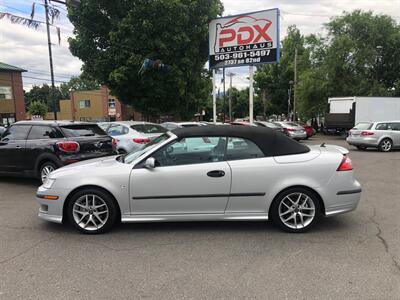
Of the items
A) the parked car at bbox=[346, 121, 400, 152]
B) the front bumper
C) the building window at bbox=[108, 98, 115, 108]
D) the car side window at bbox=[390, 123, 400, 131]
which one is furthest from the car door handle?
the building window at bbox=[108, 98, 115, 108]

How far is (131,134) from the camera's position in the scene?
1133 centimetres

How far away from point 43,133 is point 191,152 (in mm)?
4751

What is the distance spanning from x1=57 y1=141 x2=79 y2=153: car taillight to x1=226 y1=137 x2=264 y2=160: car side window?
4.26 meters

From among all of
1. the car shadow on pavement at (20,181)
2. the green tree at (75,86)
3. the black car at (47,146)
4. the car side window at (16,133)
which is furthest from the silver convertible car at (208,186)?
the green tree at (75,86)

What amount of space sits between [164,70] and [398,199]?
16.4m

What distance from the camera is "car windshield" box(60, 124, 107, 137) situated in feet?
27.5

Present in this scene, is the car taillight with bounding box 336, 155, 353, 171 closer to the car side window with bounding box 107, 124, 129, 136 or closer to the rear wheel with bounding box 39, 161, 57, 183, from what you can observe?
the rear wheel with bounding box 39, 161, 57, 183

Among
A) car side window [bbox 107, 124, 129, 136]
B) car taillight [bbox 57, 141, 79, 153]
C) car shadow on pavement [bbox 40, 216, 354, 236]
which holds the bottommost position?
car shadow on pavement [bbox 40, 216, 354, 236]

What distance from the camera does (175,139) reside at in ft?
17.1

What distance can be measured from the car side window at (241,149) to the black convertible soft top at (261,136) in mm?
57

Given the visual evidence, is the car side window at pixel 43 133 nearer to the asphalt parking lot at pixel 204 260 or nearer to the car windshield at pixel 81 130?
the car windshield at pixel 81 130

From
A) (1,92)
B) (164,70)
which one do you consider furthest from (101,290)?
(1,92)

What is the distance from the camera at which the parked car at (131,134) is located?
11.1 metres

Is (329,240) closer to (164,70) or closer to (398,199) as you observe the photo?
(398,199)
